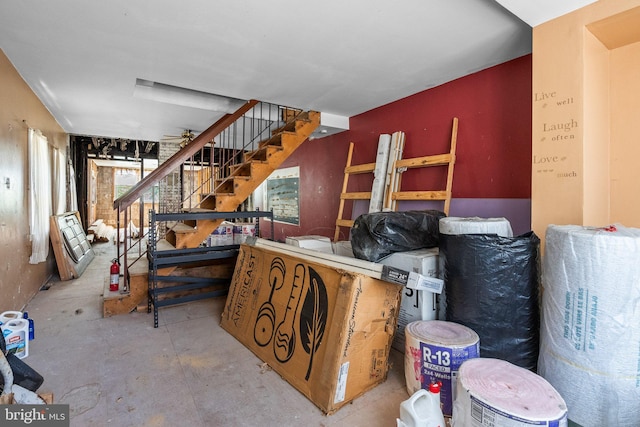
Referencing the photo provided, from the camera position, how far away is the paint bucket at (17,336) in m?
2.18

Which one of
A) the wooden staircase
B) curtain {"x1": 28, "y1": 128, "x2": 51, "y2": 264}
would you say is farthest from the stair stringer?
curtain {"x1": 28, "y1": 128, "x2": 51, "y2": 264}

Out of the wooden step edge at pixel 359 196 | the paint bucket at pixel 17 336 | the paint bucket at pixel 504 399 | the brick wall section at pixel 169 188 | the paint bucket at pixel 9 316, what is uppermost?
the brick wall section at pixel 169 188

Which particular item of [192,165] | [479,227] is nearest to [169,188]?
[192,165]

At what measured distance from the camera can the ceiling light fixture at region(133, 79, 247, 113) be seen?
372cm

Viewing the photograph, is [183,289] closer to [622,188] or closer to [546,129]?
[546,129]

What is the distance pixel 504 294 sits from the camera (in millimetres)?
1815

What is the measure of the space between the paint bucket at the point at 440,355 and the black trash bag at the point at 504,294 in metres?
0.16

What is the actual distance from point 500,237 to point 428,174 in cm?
183

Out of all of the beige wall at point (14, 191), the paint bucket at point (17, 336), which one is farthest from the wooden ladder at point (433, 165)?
the beige wall at point (14, 191)

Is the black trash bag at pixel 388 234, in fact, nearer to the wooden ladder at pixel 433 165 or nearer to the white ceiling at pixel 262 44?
the wooden ladder at pixel 433 165

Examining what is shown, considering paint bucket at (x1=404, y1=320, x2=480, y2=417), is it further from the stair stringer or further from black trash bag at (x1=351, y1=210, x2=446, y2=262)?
the stair stringer

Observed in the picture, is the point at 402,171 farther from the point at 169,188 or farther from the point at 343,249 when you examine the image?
the point at 169,188

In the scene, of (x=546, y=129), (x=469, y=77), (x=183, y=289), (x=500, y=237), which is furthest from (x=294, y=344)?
(x=469, y=77)

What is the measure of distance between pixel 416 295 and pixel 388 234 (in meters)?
0.49
